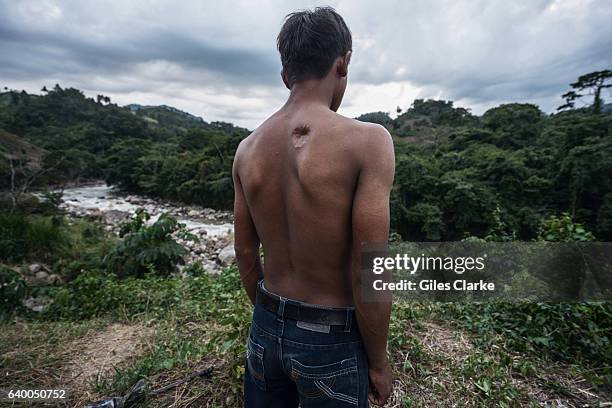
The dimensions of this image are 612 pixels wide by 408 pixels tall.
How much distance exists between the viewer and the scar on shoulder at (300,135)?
3.43ft

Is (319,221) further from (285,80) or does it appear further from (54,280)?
(54,280)

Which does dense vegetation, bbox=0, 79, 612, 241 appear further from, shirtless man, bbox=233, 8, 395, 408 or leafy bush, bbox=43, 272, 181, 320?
shirtless man, bbox=233, 8, 395, 408

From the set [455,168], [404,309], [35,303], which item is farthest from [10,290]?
[455,168]

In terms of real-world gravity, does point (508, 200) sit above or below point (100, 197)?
above

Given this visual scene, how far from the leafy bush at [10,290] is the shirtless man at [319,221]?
4440 millimetres

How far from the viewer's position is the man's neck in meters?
1.09

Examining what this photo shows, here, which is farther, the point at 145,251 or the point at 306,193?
the point at 145,251

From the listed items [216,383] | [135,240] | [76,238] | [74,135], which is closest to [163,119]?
[74,135]

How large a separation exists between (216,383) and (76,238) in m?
9.29

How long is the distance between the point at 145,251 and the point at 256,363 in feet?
17.9

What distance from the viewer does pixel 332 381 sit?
1.03 meters

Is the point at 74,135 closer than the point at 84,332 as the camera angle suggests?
No

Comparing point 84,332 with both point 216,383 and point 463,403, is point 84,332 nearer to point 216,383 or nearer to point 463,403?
point 216,383

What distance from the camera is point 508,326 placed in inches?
114
